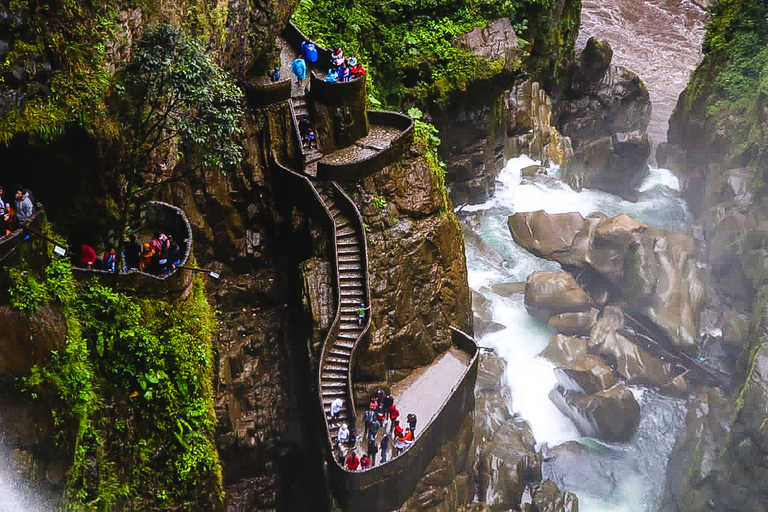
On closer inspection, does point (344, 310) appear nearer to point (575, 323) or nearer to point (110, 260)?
point (110, 260)

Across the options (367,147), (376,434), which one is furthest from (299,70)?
(376,434)

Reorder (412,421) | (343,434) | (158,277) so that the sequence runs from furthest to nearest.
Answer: (412,421)
(343,434)
(158,277)

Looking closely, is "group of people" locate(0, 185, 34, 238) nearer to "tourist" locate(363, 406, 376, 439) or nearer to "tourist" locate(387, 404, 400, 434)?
"tourist" locate(363, 406, 376, 439)

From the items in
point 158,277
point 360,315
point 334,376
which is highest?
point 158,277

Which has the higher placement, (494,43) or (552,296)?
(494,43)

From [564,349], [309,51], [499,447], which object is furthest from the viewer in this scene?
[564,349]

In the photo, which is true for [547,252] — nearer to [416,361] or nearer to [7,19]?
[416,361]

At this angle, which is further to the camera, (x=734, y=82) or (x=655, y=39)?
(x=655, y=39)

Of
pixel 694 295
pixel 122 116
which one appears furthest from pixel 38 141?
pixel 694 295
